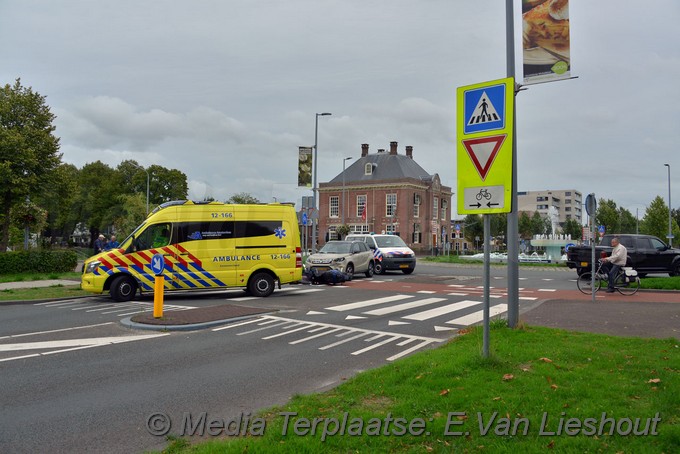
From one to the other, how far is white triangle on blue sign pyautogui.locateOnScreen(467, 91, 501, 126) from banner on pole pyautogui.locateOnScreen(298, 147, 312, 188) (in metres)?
20.7

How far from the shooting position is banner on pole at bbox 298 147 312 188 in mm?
26844

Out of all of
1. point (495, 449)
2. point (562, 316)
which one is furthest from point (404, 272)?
point (495, 449)

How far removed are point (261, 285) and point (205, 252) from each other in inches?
77.2

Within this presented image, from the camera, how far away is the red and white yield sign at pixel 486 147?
5.87 meters

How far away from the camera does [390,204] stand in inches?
2943

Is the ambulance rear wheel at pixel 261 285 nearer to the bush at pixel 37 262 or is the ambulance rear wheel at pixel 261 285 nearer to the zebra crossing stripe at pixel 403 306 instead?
the zebra crossing stripe at pixel 403 306

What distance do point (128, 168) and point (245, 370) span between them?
238 feet

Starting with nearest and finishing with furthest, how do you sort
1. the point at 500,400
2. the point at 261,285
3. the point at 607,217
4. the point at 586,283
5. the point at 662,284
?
the point at 500,400 → the point at 261,285 → the point at 662,284 → the point at 586,283 → the point at 607,217

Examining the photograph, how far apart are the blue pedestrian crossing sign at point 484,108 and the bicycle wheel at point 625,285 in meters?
11.8

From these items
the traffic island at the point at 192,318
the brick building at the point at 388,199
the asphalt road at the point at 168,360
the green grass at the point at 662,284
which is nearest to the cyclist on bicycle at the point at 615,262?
the green grass at the point at 662,284

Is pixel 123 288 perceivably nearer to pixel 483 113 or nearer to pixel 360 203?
pixel 483 113

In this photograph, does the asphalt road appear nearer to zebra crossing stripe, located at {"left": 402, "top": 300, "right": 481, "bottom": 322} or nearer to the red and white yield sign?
zebra crossing stripe, located at {"left": 402, "top": 300, "right": 481, "bottom": 322}

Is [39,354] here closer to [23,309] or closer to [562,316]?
[23,309]

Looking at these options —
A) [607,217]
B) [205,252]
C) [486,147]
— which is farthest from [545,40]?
[607,217]
